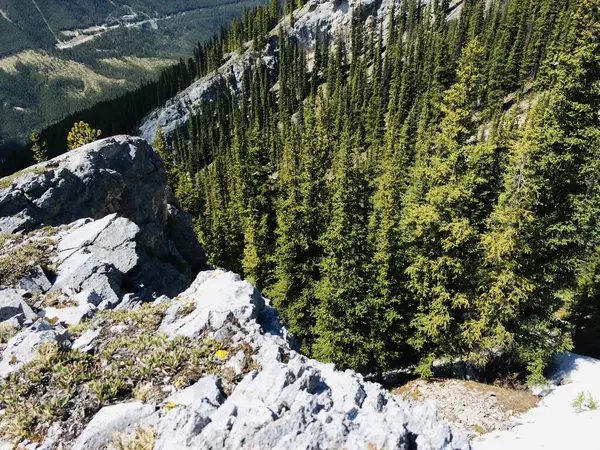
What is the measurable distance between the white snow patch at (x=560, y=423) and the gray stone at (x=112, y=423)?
40.9 ft

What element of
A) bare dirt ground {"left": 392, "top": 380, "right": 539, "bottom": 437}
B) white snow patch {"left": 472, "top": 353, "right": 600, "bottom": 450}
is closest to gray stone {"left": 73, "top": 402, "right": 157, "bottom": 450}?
white snow patch {"left": 472, "top": 353, "right": 600, "bottom": 450}

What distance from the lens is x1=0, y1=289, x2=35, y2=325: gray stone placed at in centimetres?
1124

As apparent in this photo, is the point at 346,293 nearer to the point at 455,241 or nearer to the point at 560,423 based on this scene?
the point at 455,241

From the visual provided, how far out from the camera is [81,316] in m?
11.6

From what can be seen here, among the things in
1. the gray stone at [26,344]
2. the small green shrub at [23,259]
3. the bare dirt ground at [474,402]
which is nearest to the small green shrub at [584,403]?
the bare dirt ground at [474,402]

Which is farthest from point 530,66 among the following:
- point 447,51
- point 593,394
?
point 593,394

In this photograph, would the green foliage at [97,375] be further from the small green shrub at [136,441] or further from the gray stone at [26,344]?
the gray stone at [26,344]

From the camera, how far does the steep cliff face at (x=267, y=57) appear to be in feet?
489

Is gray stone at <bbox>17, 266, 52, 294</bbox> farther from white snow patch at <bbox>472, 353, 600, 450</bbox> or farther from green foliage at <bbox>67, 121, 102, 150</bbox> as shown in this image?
green foliage at <bbox>67, 121, 102, 150</bbox>

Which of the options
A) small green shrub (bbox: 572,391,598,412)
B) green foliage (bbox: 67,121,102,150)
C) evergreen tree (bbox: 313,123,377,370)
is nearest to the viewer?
small green shrub (bbox: 572,391,598,412)

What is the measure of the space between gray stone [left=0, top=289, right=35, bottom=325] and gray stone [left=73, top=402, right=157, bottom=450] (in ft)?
20.8

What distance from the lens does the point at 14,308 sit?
456 inches

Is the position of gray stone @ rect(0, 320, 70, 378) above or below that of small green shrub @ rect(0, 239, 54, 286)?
above

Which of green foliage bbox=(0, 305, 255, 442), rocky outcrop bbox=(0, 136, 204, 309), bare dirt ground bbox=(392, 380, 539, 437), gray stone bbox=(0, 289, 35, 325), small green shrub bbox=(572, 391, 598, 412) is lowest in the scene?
bare dirt ground bbox=(392, 380, 539, 437)
